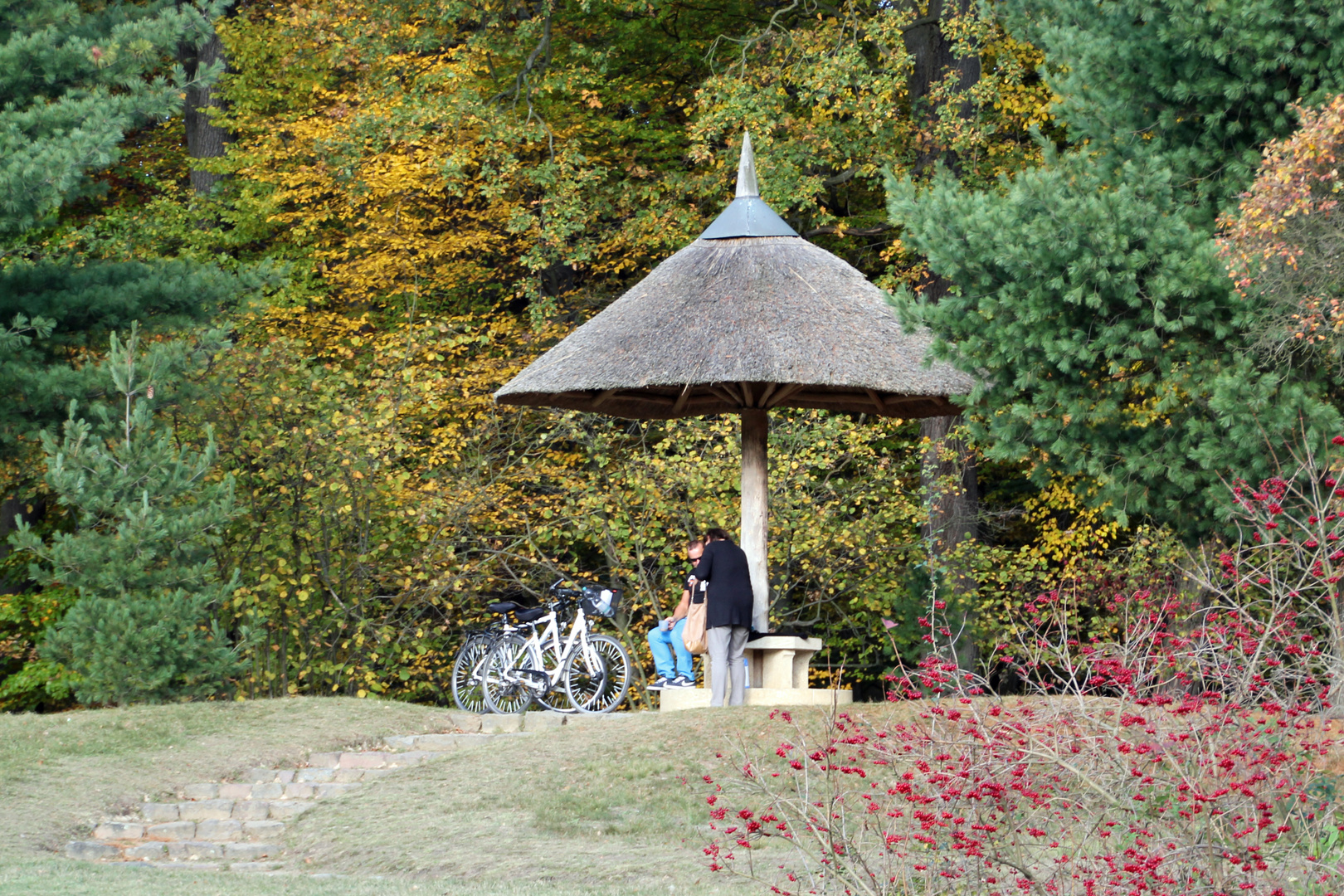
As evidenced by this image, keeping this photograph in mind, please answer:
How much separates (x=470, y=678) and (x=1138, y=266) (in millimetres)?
7943

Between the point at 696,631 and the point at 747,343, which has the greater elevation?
the point at 747,343

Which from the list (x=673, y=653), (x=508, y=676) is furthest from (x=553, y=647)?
(x=673, y=653)

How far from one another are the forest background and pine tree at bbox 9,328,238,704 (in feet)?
0.14

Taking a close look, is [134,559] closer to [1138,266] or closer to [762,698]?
[762,698]

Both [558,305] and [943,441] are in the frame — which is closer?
[943,441]

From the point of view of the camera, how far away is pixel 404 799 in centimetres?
930

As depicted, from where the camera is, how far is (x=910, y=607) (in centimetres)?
1612

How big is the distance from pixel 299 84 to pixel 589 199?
5031mm

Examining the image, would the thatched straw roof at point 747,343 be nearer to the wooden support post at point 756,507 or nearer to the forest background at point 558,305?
the wooden support post at point 756,507

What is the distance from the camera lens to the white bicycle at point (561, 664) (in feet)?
44.3

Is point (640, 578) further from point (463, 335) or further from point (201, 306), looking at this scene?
point (201, 306)

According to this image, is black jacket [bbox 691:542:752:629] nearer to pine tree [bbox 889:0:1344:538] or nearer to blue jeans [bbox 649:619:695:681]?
blue jeans [bbox 649:619:695:681]

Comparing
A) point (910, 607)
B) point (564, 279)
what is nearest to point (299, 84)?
point (564, 279)

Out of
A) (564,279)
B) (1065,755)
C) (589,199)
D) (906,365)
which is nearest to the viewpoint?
(1065,755)
